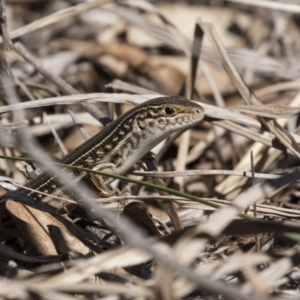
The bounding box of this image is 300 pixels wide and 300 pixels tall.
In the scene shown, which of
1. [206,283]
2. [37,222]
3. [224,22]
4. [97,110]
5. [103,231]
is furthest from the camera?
[224,22]

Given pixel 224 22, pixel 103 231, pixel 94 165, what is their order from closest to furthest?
pixel 103 231 < pixel 94 165 < pixel 224 22

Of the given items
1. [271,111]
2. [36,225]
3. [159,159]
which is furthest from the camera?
[159,159]

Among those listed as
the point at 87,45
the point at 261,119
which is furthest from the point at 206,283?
the point at 87,45

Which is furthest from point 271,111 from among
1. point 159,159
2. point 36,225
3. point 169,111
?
point 36,225

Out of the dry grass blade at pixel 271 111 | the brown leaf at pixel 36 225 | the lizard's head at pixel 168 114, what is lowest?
the brown leaf at pixel 36 225

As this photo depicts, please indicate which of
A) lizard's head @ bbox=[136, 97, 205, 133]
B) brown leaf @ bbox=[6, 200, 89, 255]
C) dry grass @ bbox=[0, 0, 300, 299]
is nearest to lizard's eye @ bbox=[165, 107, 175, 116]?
lizard's head @ bbox=[136, 97, 205, 133]

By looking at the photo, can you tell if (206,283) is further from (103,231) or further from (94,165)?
(94,165)

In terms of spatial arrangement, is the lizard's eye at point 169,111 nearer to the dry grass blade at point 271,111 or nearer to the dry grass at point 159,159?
the dry grass at point 159,159

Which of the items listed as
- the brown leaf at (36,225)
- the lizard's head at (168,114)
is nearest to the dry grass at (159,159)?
the brown leaf at (36,225)

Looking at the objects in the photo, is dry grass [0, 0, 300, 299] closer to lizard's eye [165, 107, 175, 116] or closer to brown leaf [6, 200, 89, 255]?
brown leaf [6, 200, 89, 255]

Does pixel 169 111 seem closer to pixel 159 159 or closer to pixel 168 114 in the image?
pixel 168 114

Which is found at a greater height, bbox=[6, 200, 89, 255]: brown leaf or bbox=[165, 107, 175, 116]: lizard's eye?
bbox=[165, 107, 175, 116]: lizard's eye
